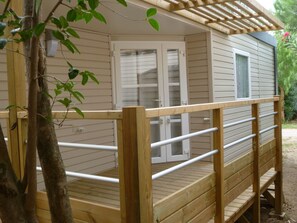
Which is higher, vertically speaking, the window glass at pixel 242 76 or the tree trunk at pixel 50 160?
the window glass at pixel 242 76

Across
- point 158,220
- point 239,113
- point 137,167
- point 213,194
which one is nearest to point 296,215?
point 239,113

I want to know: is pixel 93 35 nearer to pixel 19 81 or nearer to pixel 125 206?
pixel 19 81

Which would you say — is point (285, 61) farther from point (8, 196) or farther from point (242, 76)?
point (8, 196)

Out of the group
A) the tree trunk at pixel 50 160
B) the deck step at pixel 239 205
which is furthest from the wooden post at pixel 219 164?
the tree trunk at pixel 50 160

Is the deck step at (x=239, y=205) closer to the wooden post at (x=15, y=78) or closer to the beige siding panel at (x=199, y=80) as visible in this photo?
Result: the beige siding panel at (x=199, y=80)

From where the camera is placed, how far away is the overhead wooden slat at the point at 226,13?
4137mm

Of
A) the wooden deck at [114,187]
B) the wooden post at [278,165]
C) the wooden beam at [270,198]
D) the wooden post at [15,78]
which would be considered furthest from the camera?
the wooden beam at [270,198]

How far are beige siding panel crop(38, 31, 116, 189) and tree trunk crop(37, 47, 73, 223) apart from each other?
9.99ft

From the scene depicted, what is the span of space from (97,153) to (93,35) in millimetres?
1702

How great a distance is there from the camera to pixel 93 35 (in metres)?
4.69

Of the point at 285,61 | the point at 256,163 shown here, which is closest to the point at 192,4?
the point at 256,163

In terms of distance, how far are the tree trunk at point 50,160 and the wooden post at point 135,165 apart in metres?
0.69

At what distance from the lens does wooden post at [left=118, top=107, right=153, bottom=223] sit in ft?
5.99

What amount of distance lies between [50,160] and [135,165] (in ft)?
2.51
